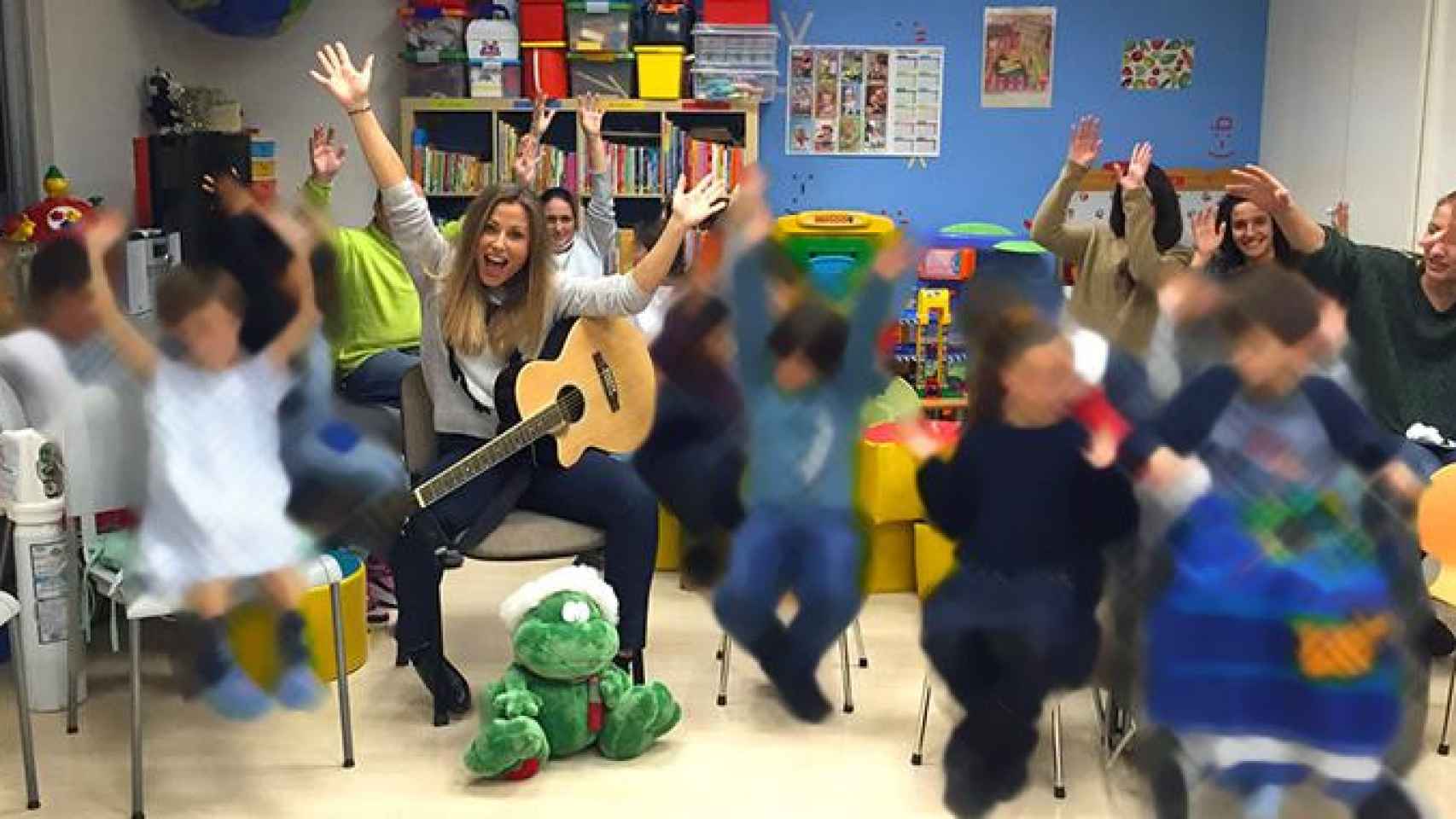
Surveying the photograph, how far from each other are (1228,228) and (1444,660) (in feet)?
8.45

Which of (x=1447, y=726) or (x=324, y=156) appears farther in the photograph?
(x=1447, y=726)

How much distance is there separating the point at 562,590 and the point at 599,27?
12.6 feet

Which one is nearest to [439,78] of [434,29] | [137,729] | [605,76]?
[434,29]

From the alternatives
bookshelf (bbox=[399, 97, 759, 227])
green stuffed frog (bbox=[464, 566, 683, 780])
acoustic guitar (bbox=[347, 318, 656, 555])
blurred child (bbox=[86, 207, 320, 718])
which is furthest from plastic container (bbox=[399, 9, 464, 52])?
blurred child (bbox=[86, 207, 320, 718])

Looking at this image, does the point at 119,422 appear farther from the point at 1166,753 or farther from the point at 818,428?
the point at 1166,753

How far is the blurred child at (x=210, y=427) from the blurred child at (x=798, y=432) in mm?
572

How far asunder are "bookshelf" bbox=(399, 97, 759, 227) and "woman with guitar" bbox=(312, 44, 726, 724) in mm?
3063

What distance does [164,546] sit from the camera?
1.84 m

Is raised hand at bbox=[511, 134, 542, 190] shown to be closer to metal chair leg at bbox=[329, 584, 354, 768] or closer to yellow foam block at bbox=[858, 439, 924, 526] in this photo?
metal chair leg at bbox=[329, 584, 354, 768]

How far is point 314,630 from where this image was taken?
282cm

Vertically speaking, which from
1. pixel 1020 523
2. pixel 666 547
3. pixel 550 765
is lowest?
pixel 550 765

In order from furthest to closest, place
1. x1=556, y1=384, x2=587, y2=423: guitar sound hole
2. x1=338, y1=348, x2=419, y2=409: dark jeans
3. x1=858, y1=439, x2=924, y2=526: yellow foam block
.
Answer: x1=556, y1=384, x2=587, y2=423: guitar sound hole → x1=338, y1=348, x2=419, y2=409: dark jeans → x1=858, y1=439, x2=924, y2=526: yellow foam block

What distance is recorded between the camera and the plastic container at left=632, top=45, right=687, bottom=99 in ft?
21.0

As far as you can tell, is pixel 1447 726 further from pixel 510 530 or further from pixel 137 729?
pixel 137 729
